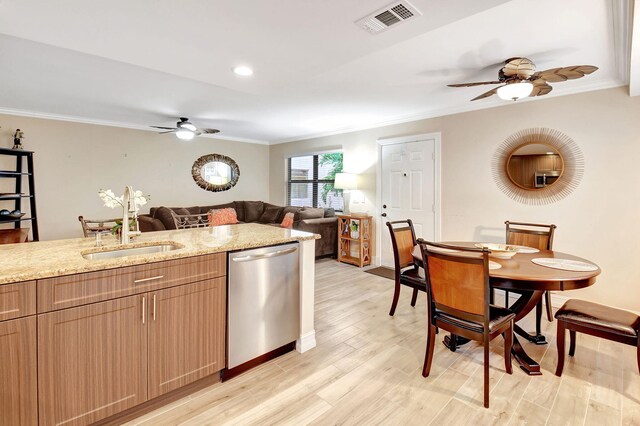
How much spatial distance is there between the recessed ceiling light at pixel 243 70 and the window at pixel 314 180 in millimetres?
3885

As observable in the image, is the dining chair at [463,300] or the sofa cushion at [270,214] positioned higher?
the sofa cushion at [270,214]

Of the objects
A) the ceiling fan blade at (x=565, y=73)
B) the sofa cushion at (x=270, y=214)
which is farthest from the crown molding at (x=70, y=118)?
the ceiling fan blade at (x=565, y=73)

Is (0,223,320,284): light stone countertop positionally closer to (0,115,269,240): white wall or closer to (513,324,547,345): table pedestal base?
(513,324,547,345): table pedestal base

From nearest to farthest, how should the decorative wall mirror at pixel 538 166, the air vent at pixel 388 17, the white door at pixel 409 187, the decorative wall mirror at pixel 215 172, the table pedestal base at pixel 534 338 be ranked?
1. the air vent at pixel 388 17
2. the table pedestal base at pixel 534 338
3. the decorative wall mirror at pixel 538 166
4. the white door at pixel 409 187
5. the decorative wall mirror at pixel 215 172

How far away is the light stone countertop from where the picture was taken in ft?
4.64

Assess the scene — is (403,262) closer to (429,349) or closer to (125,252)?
(429,349)

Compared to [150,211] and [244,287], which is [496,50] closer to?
[244,287]

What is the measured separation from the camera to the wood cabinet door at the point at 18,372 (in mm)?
1311

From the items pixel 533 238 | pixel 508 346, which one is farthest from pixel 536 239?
pixel 508 346

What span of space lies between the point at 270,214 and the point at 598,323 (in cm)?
570

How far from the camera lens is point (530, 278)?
190cm

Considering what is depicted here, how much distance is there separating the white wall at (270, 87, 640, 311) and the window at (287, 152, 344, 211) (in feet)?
8.33

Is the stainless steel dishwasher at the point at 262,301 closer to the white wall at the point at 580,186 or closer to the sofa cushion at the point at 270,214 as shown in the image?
the white wall at the point at 580,186

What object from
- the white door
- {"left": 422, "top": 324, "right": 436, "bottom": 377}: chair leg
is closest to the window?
the white door
